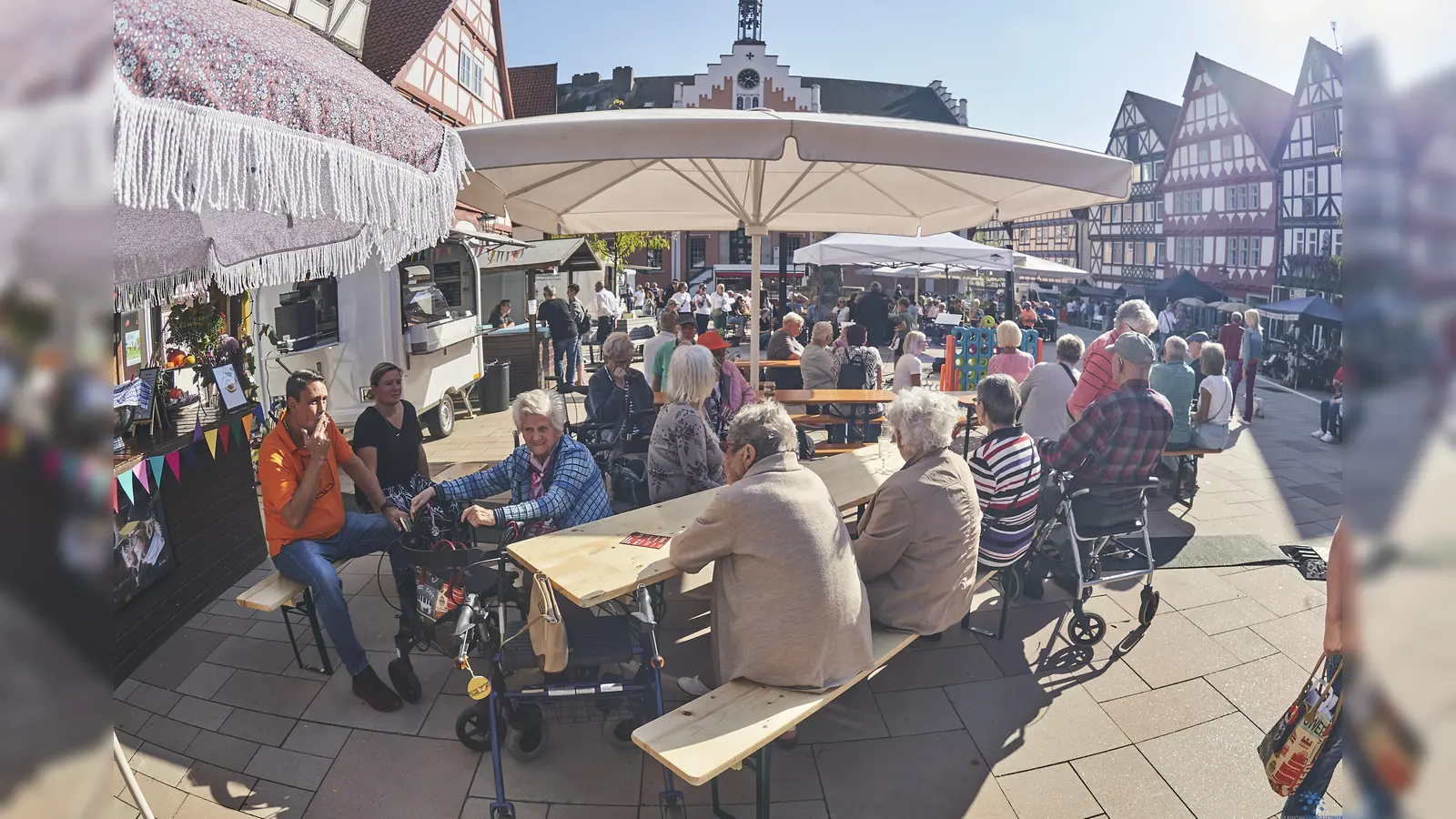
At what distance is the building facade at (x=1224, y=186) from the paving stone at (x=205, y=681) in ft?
109

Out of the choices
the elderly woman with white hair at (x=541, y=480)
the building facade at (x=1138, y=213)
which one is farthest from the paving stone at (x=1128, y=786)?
the building facade at (x=1138, y=213)

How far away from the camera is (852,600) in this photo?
2.86m

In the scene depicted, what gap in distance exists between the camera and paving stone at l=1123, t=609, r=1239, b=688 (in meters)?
3.81

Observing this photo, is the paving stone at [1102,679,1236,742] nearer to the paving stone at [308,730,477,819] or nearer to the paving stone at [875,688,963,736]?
the paving stone at [875,688,963,736]

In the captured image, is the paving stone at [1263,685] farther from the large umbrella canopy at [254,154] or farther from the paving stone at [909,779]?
the large umbrella canopy at [254,154]

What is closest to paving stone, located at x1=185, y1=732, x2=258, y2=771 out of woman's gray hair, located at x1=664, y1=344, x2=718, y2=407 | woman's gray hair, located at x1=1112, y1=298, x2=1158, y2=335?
woman's gray hair, located at x1=664, y1=344, x2=718, y2=407

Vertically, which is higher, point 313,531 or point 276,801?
point 313,531

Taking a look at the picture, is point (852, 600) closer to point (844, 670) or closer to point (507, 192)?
point (844, 670)

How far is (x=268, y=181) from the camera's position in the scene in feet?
6.72

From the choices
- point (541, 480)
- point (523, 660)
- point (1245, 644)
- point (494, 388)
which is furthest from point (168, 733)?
point (494, 388)

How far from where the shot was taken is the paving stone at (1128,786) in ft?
9.45

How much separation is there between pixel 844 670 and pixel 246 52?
256 cm

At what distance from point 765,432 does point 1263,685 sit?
269cm

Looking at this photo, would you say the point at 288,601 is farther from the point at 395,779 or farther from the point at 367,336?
the point at 367,336
